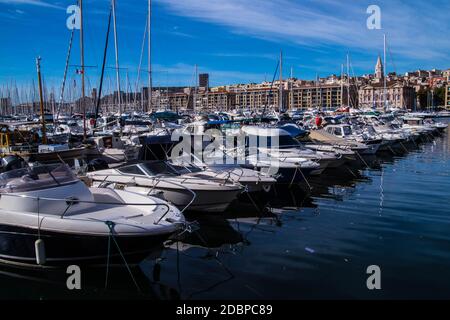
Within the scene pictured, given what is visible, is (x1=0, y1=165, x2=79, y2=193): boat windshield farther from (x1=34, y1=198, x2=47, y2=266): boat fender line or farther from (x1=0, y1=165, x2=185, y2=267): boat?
(x1=34, y1=198, x2=47, y2=266): boat fender line

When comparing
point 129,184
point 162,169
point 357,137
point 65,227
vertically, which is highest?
point 357,137

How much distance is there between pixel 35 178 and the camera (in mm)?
9336

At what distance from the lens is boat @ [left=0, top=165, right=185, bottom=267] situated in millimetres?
8000

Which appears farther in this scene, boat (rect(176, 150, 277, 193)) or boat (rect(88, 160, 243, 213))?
boat (rect(176, 150, 277, 193))

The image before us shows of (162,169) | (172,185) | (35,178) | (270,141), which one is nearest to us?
(35,178)

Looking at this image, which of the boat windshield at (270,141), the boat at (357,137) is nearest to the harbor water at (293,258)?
the boat windshield at (270,141)

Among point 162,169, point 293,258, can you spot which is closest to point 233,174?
point 162,169

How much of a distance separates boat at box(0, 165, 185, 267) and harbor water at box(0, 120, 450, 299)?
16.6 inches

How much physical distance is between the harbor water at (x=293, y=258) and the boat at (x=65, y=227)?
42 cm

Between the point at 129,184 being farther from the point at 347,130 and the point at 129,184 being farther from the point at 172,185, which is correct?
the point at 347,130

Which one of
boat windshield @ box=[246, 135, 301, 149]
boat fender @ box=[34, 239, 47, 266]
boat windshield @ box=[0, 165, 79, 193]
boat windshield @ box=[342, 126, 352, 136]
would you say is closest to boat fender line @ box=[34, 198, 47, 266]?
boat fender @ box=[34, 239, 47, 266]

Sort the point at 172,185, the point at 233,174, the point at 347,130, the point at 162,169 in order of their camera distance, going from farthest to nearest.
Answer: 1. the point at 347,130
2. the point at 233,174
3. the point at 162,169
4. the point at 172,185

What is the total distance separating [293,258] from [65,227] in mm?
4687

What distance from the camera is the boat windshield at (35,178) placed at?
29.6 feet
